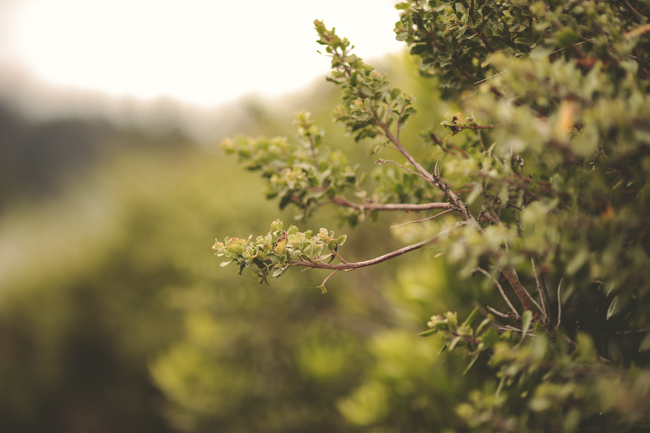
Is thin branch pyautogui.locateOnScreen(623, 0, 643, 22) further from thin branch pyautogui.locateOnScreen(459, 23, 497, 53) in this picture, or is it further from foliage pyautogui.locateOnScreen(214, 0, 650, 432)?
thin branch pyautogui.locateOnScreen(459, 23, 497, 53)

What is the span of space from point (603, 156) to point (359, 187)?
0.40 meters

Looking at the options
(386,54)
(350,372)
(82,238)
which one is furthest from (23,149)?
(386,54)

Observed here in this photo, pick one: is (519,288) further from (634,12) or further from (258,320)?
(258,320)

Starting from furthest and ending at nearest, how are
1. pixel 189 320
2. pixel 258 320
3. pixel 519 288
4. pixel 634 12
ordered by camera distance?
pixel 189 320
pixel 258 320
pixel 519 288
pixel 634 12

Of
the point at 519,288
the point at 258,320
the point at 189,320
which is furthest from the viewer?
the point at 189,320

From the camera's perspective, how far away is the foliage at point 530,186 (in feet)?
1.09

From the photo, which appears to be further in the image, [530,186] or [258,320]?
[258,320]

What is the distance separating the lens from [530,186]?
40cm

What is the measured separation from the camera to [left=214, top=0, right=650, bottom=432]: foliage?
333 millimetres

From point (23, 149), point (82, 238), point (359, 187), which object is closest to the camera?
point (359, 187)

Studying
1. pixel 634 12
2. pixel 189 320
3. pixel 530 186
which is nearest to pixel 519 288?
pixel 530 186

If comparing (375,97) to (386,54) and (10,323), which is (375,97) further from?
(10,323)

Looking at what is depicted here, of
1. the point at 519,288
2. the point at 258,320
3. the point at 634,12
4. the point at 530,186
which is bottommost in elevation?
the point at 258,320

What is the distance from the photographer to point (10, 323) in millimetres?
4289
